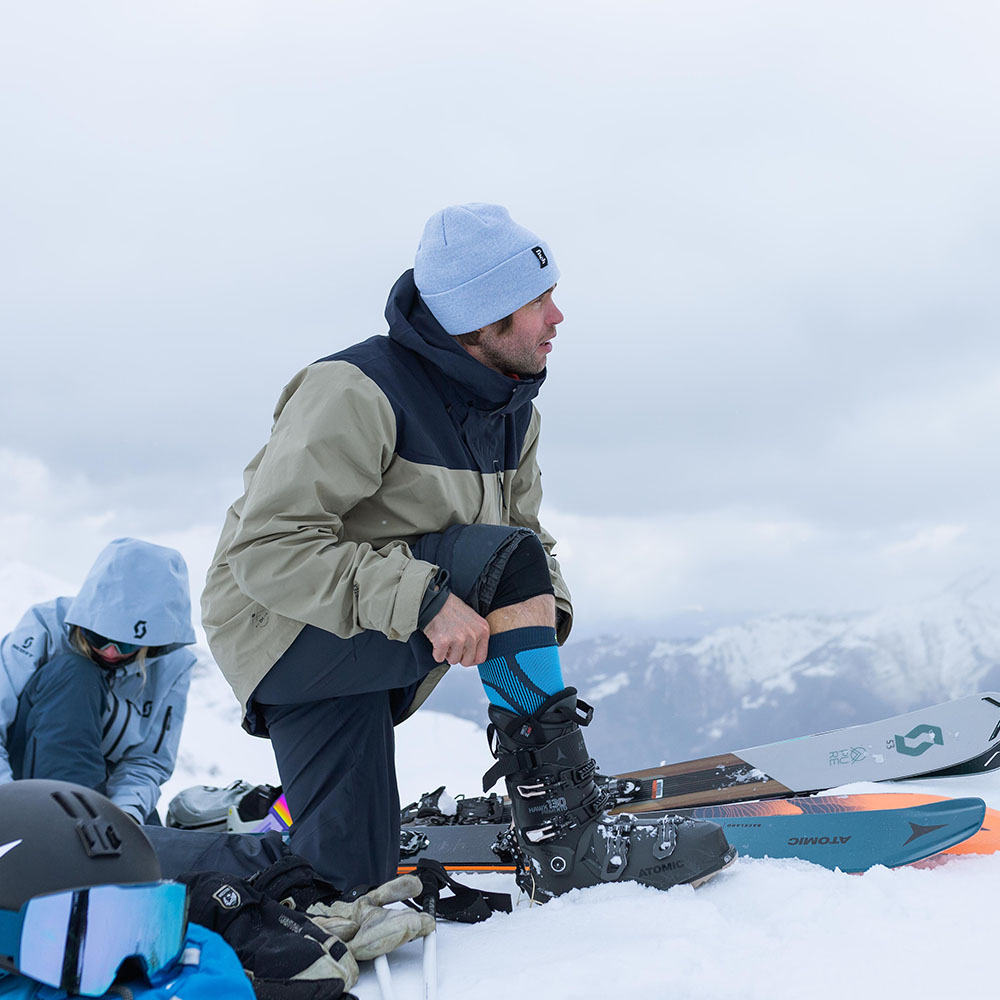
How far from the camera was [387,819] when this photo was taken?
2.75 metres

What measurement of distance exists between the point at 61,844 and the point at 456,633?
0.97m

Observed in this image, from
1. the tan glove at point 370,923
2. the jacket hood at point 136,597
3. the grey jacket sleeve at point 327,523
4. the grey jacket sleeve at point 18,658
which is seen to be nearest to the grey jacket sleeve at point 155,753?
the jacket hood at point 136,597

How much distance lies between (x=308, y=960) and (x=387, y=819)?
0.91 m

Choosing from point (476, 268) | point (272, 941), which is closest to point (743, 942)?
point (272, 941)

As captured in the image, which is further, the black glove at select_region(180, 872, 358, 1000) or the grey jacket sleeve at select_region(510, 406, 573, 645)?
the grey jacket sleeve at select_region(510, 406, 573, 645)

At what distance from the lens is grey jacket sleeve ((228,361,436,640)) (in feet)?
7.69

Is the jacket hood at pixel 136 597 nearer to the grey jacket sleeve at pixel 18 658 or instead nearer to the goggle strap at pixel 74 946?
the grey jacket sleeve at pixel 18 658

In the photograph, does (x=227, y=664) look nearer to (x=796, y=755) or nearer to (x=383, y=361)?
(x=383, y=361)

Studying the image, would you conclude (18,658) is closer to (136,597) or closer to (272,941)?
(136,597)

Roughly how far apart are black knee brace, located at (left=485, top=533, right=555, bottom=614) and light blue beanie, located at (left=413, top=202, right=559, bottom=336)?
2.51 ft

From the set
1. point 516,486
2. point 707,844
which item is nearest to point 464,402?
point 516,486

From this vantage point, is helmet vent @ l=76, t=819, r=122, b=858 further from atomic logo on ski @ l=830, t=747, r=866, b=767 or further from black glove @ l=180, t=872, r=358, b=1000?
atomic logo on ski @ l=830, t=747, r=866, b=767

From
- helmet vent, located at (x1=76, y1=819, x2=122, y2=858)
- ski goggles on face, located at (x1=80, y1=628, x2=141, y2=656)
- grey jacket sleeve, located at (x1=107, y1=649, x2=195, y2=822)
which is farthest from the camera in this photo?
grey jacket sleeve, located at (x1=107, y1=649, x2=195, y2=822)

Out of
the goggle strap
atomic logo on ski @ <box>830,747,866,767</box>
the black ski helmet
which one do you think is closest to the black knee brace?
the black ski helmet
